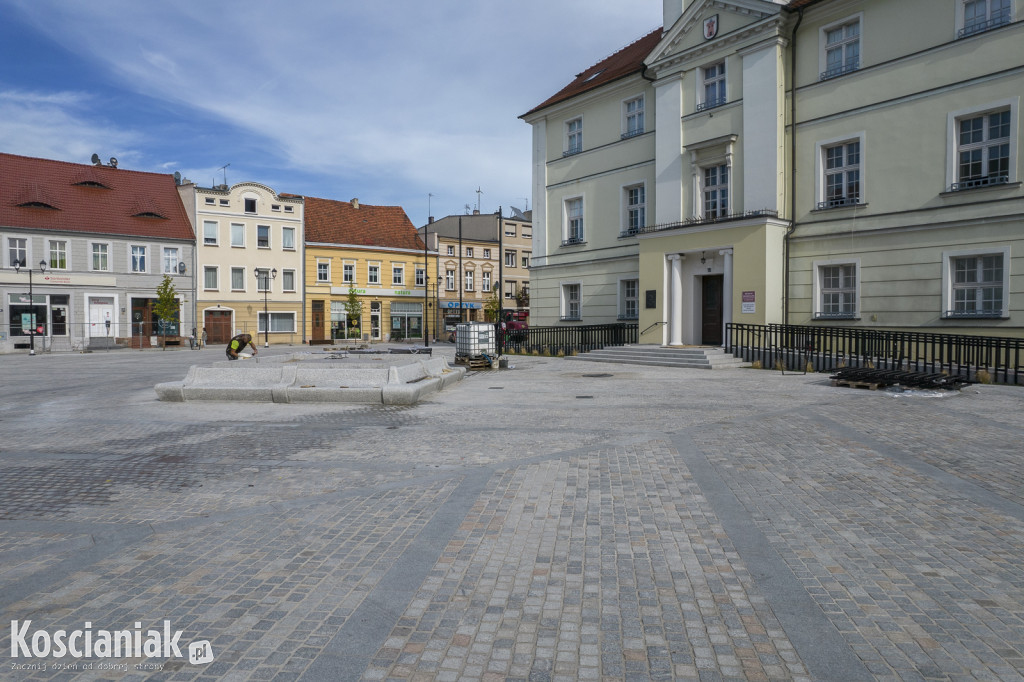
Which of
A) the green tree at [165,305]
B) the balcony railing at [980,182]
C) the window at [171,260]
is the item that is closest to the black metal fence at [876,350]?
the balcony railing at [980,182]

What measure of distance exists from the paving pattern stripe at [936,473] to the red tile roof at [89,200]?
47.3m

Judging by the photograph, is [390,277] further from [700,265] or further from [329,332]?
[700,265]

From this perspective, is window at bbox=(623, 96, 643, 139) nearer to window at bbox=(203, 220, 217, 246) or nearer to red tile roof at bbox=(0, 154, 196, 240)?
window at bbox=(203, 220, 217, 246)

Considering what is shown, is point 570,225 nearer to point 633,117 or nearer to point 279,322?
point 633,117

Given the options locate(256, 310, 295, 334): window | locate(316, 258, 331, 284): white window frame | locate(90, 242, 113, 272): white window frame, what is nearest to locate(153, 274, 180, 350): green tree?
locate(90, 242, 113, 272): white window frame

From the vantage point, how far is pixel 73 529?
5.21 m

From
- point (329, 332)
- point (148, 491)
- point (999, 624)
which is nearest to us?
point (999, 624)

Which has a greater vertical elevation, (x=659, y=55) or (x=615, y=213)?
(x=659, y=55)

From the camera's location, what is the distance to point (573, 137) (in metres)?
32.1

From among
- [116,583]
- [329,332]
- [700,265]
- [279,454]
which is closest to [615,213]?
[700,265]

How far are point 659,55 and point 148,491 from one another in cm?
2550

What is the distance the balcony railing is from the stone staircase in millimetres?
7703

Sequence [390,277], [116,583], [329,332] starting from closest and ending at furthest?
[116,583], [329,332], [390,277]

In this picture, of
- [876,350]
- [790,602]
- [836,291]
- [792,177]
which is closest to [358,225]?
[792,177]
